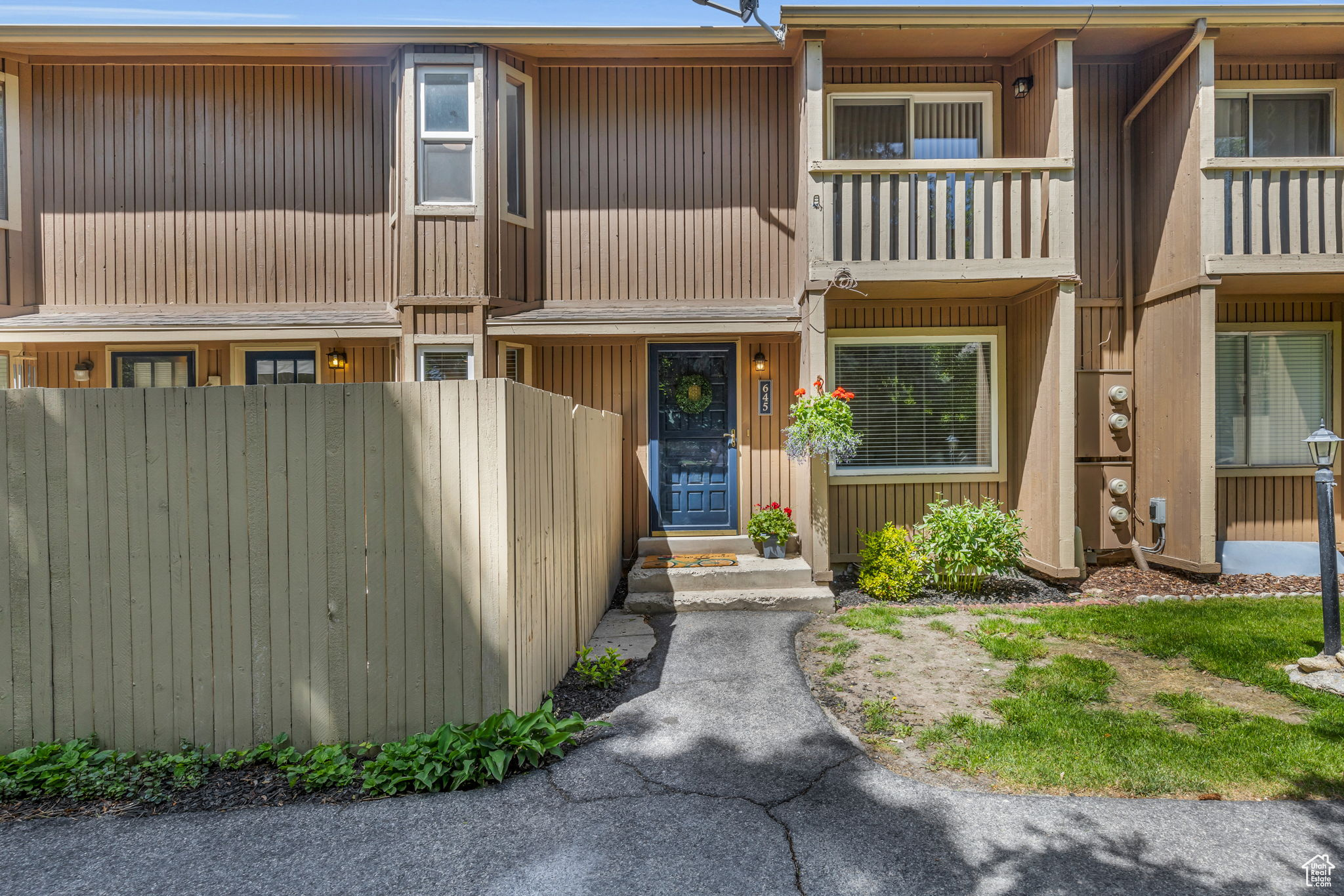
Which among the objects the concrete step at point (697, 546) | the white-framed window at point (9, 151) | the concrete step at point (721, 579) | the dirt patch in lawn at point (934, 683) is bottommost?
the dirt patch in lawn at point (934, 683)

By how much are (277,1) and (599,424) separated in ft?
18.5

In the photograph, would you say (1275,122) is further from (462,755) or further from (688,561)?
(462,755)

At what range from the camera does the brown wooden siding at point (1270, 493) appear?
721cm

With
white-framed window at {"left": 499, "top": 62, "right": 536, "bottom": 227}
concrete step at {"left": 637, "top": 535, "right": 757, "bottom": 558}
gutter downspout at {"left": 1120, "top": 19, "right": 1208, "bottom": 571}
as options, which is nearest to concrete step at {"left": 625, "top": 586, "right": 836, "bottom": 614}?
concrete step at {"left": 637, "top": 535, "right": 757, "bottom": 558}

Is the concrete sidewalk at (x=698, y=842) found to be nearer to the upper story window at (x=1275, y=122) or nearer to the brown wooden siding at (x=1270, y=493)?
the brown wooden siding at (x=1270, y=493)

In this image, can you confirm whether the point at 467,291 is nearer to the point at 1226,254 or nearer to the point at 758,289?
the point at 758,289

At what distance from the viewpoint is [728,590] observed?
6.03 metres

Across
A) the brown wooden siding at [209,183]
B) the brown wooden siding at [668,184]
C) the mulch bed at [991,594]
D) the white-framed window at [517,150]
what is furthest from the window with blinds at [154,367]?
the mulch bed at [991,594]

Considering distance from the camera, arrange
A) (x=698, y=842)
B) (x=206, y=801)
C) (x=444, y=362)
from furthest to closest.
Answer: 1. (x=444, y=362)
2. (x=206, y=801)
3. (x=698, y=842)

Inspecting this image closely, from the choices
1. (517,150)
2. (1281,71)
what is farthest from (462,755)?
(1281,71)

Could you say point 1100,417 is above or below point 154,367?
below

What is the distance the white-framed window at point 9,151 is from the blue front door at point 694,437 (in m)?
6.99

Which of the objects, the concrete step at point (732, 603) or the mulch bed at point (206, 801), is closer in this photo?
the mulch bed at point (206, 801)

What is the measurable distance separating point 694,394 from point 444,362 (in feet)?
9.04
